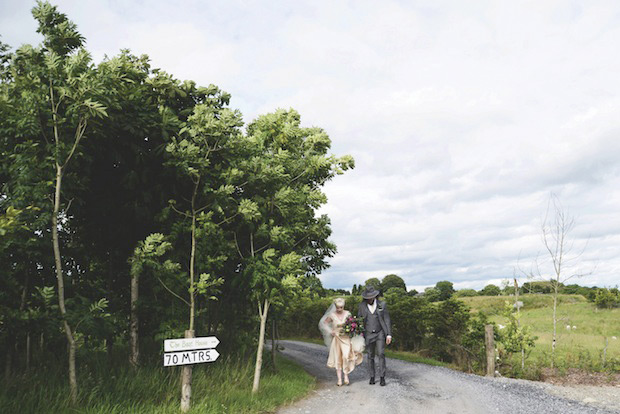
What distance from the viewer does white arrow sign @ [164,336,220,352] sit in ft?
21.7

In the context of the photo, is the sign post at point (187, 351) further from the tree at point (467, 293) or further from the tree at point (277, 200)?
the tree at point (467, 293)

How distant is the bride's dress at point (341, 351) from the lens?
10.8 m

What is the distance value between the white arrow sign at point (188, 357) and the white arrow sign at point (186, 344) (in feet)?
0.21

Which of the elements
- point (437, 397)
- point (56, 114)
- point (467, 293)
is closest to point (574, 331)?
point (437, 397)

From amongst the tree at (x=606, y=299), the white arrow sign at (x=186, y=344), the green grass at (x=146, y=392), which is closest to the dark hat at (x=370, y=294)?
the green grass at (x=146, y=392)

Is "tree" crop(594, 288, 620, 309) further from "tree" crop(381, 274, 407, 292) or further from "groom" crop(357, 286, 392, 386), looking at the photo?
"groom" crop(357, 286, 392, 386)

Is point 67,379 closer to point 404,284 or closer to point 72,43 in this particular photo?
point 72,43

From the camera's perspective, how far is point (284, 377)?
1093 centimetres

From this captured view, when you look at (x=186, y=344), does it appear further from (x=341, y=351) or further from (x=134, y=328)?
(x=341, y=351)

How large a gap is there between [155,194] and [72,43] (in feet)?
10.3

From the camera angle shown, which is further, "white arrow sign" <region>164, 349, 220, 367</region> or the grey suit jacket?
the grey suit jacket

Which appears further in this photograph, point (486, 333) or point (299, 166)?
point (486, 333)

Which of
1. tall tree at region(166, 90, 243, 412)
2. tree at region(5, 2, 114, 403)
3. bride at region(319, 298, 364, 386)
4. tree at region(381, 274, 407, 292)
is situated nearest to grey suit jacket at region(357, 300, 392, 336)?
bride at region(319, 298, 364, 386)

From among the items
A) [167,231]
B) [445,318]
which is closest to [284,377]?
[167,231]
